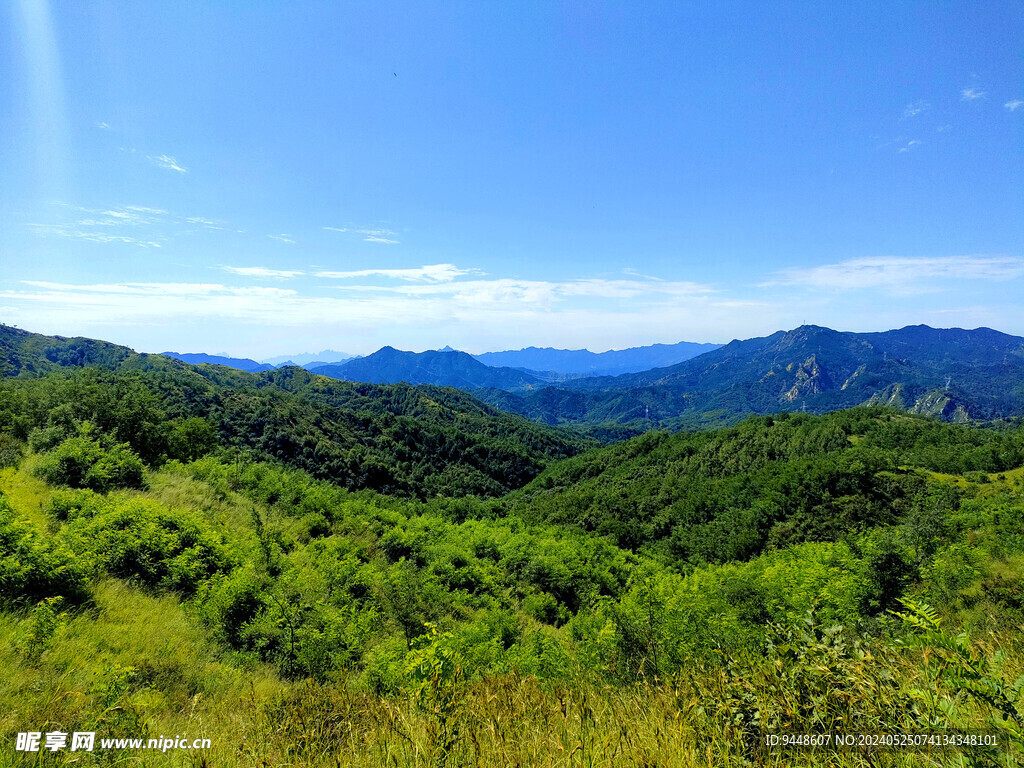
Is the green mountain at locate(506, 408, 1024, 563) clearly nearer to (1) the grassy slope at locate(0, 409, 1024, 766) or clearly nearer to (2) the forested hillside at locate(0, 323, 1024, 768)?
(2) the forested hillside at locate(0, 323, 1024, 768)

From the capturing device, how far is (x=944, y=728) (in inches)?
87.5

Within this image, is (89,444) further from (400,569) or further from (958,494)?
(958,494)

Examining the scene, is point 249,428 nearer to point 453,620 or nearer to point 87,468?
point 87,468

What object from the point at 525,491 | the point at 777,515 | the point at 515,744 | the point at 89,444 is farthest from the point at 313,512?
the point at 525,491

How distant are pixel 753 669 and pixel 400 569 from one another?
2257 cm

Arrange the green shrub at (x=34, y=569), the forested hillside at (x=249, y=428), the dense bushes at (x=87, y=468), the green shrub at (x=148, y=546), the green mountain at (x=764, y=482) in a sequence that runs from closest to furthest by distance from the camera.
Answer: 1. the green shrub at (x=34, y=569)
2. the green shrub at (x=148, y=546)
3. the dense bushes at (x=87, y=468)
4. the forested hillside at (x=249, y=428)
5. the green mountain at (x=764, y=482)

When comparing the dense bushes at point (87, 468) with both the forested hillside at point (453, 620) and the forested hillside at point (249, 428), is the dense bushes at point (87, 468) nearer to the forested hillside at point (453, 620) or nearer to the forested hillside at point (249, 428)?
the forested hillside at point (453, 620)

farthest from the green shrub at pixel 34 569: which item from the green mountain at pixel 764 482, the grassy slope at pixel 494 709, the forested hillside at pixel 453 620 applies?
the green mountain at pixel 764 482

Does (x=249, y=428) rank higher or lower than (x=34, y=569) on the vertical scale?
lower

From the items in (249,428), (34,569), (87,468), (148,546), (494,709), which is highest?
(494,709)

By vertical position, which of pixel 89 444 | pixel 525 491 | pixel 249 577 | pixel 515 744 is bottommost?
pixel 525 491

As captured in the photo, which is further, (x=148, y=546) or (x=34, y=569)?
(x=148, y=546)

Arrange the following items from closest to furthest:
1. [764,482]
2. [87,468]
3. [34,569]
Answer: [34,569]
[87,468]
[764,482]

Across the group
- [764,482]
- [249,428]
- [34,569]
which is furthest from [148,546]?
[249,428]
